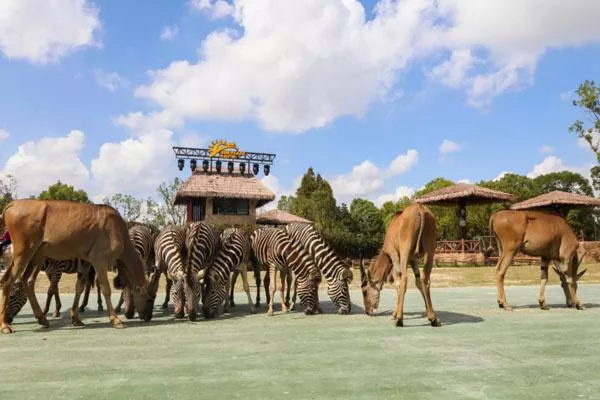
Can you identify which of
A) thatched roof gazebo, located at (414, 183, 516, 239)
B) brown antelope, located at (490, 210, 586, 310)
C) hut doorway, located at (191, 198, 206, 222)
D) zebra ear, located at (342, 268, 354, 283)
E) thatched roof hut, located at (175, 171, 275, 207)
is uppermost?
thatched roof hut, located at (175, 171, 275, 207)

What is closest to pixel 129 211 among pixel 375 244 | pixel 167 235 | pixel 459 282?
pixel 375 244

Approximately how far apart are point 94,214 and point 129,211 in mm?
52693

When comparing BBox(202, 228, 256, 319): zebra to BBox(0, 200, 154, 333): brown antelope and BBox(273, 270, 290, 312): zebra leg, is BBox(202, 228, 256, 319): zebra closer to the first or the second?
BBox(273, 270, 290, 312): zebra leg

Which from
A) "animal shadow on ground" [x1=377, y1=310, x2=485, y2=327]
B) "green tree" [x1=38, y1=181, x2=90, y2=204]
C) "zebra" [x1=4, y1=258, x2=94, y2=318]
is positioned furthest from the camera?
"green tree" [x1=38, y1=181, x2=90, y2=204]

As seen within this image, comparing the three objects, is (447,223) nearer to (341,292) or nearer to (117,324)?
(341,292)

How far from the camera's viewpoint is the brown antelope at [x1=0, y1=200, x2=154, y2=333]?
8117 millimetres

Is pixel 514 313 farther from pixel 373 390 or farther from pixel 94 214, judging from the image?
pixel 94 214

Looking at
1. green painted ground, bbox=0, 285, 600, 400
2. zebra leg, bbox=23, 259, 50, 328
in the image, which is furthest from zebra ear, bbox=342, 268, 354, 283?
zebra leg, bbox=23, 259, 50, 328

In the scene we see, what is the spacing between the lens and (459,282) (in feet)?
68.7

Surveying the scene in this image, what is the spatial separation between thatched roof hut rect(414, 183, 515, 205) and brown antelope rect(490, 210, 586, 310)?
1989cm

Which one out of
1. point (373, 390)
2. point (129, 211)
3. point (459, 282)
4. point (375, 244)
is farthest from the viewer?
point (129, 211)

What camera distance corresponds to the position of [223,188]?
47.2 metres

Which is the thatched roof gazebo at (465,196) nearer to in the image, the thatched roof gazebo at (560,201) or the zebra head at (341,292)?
the thatched roof gazebo at (560,201)

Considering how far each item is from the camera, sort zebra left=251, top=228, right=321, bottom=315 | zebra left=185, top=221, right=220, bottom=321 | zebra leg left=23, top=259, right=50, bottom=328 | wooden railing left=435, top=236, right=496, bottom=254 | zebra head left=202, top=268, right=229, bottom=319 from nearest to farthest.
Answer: zebra leg left=23, top=259, right=50, bottom=328 < zebra left=185, top=221, right=220, bottom=321 < zebra head left=202, top=268, right=229, bottom=319 < zebra left=251, top=228, right=321, bottom=315 < wooden railing left=435, top=236, right=496, bottom=254
